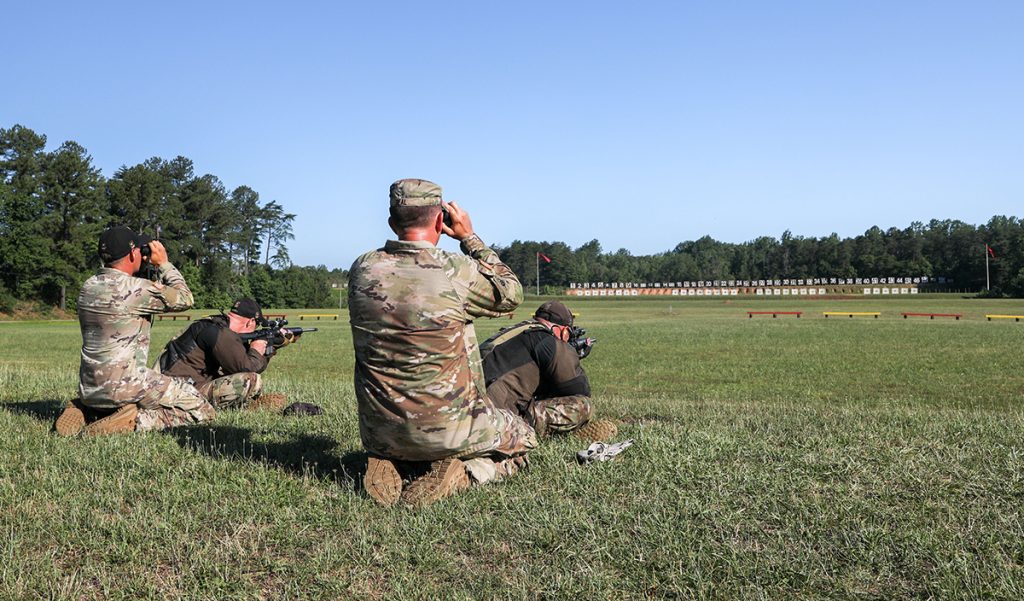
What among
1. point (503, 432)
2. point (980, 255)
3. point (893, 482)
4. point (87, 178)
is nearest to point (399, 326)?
point (503, 432)

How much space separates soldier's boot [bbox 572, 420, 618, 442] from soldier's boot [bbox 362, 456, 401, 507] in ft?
7.45

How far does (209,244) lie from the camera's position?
317ft

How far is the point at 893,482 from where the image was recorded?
4938mm

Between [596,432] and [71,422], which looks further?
[71,422]

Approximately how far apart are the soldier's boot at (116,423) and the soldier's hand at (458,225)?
411 centimetres

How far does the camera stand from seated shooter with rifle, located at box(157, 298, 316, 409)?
873cm

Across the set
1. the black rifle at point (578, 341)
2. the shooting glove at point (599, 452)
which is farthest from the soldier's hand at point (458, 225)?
the black rifle at point (578, 341)

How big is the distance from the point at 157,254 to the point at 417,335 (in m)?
4.01

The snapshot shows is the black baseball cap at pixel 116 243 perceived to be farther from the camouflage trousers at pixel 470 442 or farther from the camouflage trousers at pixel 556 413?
the camouflage trousers at pixel 556 413

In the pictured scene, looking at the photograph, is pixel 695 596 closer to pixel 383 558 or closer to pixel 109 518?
pixel 383 558

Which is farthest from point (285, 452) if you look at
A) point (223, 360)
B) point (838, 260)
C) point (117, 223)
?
point (838, 260)

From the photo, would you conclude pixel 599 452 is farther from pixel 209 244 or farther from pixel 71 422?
pixel 209 244

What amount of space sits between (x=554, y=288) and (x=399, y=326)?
15378 cm

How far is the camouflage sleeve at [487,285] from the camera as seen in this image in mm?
4762
